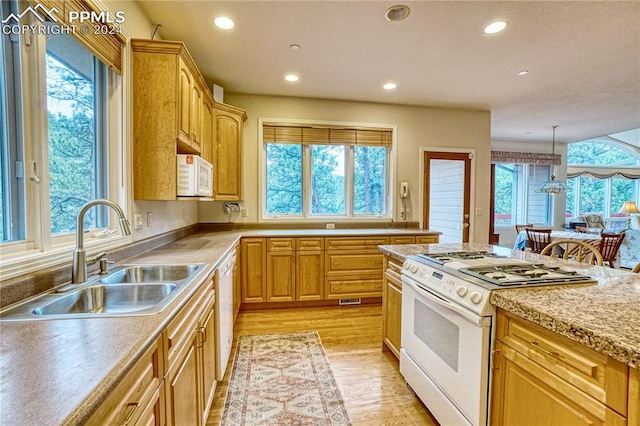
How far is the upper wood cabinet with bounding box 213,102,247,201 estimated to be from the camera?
331 cm

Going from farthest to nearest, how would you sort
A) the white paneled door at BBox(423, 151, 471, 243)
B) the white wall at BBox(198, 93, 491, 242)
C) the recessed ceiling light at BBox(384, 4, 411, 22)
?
the white paneled door at BBox(423, 151, 471, 243), the white wall at BBox(198, 93, 491, 242), the recessed ceiling light at BBox(384, 4, 411, 22)

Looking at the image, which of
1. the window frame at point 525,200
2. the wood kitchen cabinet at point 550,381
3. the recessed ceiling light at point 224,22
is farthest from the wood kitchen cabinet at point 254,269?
the window frame at point 525,200

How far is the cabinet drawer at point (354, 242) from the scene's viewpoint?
349 cm

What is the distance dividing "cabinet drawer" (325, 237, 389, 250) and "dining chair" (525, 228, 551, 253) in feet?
8.55

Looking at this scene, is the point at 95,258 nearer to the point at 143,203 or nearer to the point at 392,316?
the point at 143,203

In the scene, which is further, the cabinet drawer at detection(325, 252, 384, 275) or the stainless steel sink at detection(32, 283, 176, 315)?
the cabinet drawer at detection(325, 252, 384, 275)

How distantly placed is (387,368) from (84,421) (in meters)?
2.12

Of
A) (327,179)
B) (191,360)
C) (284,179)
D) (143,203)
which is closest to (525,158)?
(327,179)

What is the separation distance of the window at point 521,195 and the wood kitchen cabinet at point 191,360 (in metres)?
6.83

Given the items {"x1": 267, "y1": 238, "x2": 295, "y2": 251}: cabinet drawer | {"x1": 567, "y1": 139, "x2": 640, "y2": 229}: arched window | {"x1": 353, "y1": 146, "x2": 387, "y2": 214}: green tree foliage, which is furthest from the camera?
{"x1": 567, "y1": 139, "x2": 640, "y2": 229}: arched window

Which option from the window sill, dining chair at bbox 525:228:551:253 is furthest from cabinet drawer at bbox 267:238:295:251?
dining chair at bbox 525:228:551:253

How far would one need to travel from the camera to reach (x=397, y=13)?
2154 mm

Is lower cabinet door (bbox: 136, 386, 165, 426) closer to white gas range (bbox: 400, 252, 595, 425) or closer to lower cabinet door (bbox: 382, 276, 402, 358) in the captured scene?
white gas range (bbox: 400, 252, 595, 425)

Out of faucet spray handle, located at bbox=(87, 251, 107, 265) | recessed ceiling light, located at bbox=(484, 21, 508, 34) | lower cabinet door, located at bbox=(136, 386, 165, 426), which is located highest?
recessed ceiling light, located at bbox=(484, 21, 508, 34)
